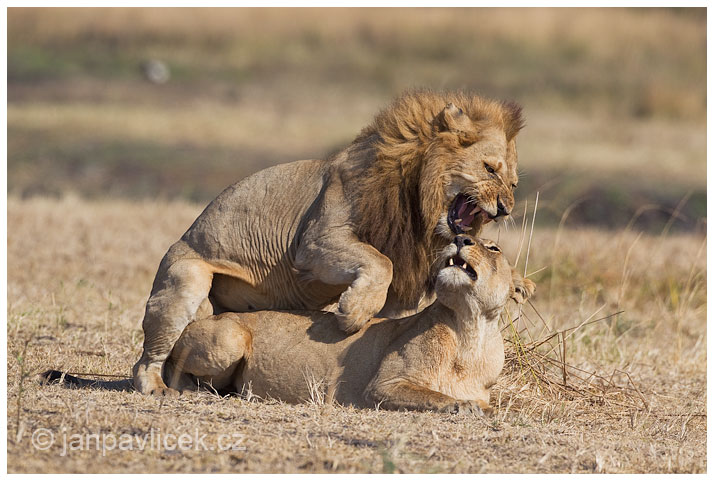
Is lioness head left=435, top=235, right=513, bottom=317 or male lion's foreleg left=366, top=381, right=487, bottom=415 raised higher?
lioness head left=435, top=235, right=513, bottom=317

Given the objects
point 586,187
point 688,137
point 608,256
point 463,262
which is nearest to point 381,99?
point 688,137

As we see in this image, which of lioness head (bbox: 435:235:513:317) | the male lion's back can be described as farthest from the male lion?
lioness head (bbox: 435:235:513:317)

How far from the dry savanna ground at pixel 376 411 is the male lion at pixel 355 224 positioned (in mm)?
378

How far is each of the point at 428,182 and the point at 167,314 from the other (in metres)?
1.52

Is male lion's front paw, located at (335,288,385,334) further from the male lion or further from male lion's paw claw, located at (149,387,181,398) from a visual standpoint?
male lion's paw claw, located at (149,387,181,398)

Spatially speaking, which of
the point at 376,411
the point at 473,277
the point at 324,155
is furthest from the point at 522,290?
the point at 324,155

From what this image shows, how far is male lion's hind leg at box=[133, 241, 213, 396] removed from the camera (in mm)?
5926

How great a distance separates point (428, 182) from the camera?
5.92 m

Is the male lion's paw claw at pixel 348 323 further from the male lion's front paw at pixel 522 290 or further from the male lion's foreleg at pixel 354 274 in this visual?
the male lion's front paw at pixel 522 290

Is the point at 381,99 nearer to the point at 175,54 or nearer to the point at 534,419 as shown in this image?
the point at 175,54

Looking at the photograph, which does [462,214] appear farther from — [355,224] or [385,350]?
[385,350]

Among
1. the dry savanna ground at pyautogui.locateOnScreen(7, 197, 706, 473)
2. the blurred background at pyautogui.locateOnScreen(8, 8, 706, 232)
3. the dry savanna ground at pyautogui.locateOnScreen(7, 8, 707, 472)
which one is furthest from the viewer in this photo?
the blurred background at pyautogui.locateOnScreen(8, 8, 706, 232)

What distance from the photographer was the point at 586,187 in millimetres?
14336

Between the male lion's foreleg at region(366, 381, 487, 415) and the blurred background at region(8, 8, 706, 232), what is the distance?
8.04 metres
